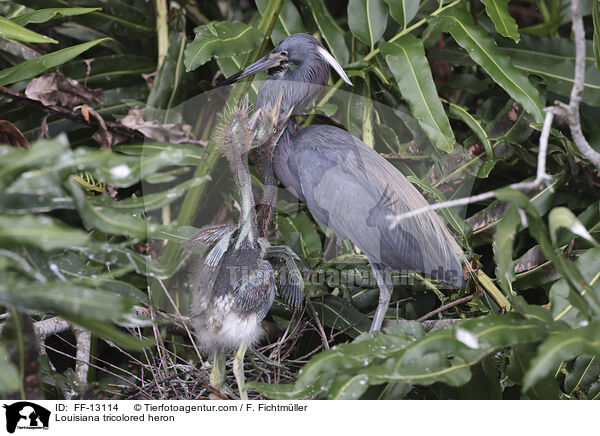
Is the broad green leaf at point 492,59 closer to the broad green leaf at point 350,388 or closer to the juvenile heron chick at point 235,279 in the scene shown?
the juvenile heron chick at point 235,279

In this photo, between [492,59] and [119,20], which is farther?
[119,20]

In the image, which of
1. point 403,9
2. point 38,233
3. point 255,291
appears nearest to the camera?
point 38,233

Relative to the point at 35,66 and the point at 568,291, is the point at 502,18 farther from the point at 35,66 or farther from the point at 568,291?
the point at 35,66

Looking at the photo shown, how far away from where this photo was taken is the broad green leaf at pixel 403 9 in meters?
1.77

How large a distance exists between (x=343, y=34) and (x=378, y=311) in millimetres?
971

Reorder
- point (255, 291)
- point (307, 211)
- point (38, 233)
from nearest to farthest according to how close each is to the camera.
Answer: point (38, 233) < point (255, 291) < point (307, 211)

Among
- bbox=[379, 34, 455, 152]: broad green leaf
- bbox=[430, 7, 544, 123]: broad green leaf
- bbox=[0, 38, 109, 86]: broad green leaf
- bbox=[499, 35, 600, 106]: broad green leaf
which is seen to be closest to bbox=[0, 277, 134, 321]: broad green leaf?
bbox=[0, 38, 109, 86]: broad green leaf

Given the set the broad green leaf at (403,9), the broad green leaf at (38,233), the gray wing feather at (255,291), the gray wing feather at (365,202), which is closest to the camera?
the broad green leaf at (38,233)

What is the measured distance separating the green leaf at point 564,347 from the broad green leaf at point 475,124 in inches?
28.9

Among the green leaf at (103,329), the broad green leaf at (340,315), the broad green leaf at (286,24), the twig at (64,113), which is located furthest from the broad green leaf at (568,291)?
the twig at (64,113)
